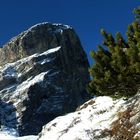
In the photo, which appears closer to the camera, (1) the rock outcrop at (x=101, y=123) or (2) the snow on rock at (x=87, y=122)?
(1) the rock outcrop at (x=101, y=123)

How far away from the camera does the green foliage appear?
86.7 ft

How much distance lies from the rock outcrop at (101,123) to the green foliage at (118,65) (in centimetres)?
81

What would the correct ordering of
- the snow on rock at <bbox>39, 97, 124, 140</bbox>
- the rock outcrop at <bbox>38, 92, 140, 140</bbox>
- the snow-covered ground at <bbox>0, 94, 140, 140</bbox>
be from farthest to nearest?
the snow on rock at <bbox>39, 97, 124, 140</bbox>
the snow-covered ground at <bbox>0, 94, 140, 140</bbox>
the rock outcrop at <bbox>38, 92, 140, 140</bbox>

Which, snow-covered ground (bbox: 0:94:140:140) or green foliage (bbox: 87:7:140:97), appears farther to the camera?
green foliage (bbox: 87:7:140:97)

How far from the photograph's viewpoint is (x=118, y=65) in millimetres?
26922

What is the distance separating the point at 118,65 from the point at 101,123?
3148mm

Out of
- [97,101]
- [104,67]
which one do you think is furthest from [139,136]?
[97,101]

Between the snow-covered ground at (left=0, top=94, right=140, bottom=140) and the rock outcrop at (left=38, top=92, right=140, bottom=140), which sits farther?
the snow-covered ground at (left=0, top=94, right=140, bottom=140)

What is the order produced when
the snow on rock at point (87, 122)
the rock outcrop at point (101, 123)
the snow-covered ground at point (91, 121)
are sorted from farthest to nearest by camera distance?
the snow on rock at point (87, 122) → the snow-covered ground at point (91, 121) → the rock outcrop at point (101, 123)

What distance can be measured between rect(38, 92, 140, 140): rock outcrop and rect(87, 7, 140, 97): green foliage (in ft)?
2.65

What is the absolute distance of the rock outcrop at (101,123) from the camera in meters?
23.6

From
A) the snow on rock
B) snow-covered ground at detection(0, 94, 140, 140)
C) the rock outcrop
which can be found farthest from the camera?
the snow on rock

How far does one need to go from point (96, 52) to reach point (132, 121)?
6.90m

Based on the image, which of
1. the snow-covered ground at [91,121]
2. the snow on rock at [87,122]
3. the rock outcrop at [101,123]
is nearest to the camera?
the rock outcrop at [101,123]
